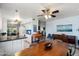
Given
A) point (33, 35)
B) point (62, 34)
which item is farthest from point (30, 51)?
point (62, 34)

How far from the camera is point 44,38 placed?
1.91m

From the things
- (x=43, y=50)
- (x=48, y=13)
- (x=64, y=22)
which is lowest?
(x=43, y=50)

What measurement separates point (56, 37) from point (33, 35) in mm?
423

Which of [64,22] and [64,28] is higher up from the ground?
[64,22]

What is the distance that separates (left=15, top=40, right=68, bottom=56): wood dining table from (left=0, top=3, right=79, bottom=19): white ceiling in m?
0.52

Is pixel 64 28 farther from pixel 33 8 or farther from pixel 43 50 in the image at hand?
pixel 33 8

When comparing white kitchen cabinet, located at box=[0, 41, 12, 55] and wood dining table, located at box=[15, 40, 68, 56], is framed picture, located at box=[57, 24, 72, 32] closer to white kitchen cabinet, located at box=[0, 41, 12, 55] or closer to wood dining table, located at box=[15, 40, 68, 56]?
wood dining table, located at box=[15, 40, 68, 56]

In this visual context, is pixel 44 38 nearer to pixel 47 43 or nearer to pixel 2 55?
pixel 47 43

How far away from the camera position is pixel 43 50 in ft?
6.15

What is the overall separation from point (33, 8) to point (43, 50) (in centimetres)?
77

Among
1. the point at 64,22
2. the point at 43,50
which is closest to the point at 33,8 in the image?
the point at 64,22

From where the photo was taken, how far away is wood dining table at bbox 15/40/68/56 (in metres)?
1.86

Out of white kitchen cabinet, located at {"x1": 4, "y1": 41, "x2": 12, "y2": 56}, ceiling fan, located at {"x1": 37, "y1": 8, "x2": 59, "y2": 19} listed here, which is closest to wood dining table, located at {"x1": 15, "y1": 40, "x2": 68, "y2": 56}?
white kitchen cabinet, located at {"x1": 4, "y1": 41, "x2": 12, "y2": 56}

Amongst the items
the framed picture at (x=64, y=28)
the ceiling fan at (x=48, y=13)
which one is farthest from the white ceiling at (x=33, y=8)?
the framed picture at (x=64, y=28)
